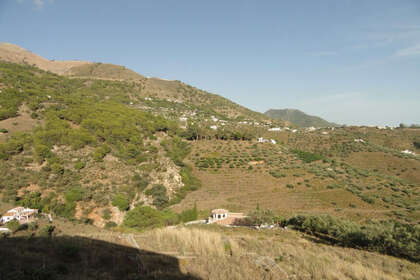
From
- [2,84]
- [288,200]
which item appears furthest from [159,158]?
[2,84]

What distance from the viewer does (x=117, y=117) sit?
34125mm

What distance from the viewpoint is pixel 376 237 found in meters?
10.3

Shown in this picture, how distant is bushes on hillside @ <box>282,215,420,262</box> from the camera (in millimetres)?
9398

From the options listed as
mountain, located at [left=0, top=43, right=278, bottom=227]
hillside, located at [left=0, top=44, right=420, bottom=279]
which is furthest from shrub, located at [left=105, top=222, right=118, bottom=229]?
mountain, located at [left=0, top=43, right=278, bottom=227]

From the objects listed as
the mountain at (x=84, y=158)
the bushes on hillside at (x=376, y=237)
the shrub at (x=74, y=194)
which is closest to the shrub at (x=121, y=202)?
the mountain at (x=84, y=158)

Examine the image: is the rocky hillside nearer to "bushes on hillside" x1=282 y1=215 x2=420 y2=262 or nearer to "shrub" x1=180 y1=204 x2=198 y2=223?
"shrub" x1=180 y1=204 x2=198 y2=223

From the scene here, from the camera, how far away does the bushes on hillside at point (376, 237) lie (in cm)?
940

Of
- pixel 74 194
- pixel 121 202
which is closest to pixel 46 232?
pixel 74 194

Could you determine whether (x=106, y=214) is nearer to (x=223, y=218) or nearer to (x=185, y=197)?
(x=223, y=218)

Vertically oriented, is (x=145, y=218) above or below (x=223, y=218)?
below

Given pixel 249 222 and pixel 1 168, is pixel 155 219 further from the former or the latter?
pixel 1 168

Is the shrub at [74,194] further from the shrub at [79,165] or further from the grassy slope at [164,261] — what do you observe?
the grassy slope at [164,261]

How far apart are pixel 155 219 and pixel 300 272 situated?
49.1 ft

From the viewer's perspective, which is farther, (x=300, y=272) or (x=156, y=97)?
(x=156, y=97)
